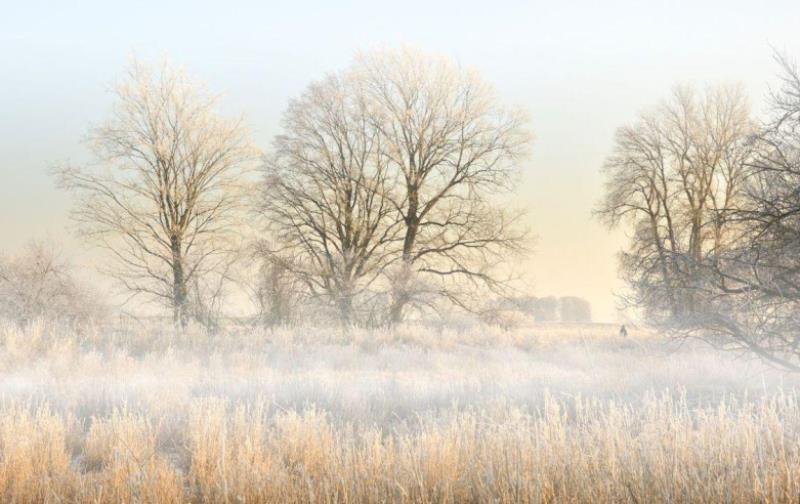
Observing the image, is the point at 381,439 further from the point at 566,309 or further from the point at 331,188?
the point at 566,309

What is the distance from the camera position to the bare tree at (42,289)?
21703mm

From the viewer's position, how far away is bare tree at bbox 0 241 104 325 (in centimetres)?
2170

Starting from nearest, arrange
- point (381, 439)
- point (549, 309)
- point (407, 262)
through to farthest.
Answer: point (381, 439), point (407, 262), point (549, 309)

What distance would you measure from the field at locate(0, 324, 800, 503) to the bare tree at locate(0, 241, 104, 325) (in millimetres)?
10654

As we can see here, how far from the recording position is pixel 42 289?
2211 cm

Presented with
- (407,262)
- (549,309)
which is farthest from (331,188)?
(549,309)

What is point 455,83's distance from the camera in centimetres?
2252

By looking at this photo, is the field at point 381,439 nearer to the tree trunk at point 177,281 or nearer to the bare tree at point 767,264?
the bare tree at point 767,264

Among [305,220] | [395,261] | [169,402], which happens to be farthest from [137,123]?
[169,402]

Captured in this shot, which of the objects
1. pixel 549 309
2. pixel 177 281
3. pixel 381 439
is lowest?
pixel 381 439

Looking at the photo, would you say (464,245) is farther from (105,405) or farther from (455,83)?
(105,405)

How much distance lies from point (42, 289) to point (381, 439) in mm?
20325

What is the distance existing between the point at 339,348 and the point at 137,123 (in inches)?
520

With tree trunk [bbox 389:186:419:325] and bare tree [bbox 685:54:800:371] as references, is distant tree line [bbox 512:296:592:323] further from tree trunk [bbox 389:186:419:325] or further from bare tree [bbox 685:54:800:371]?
bare tree [bbox 685:54:800:371]
